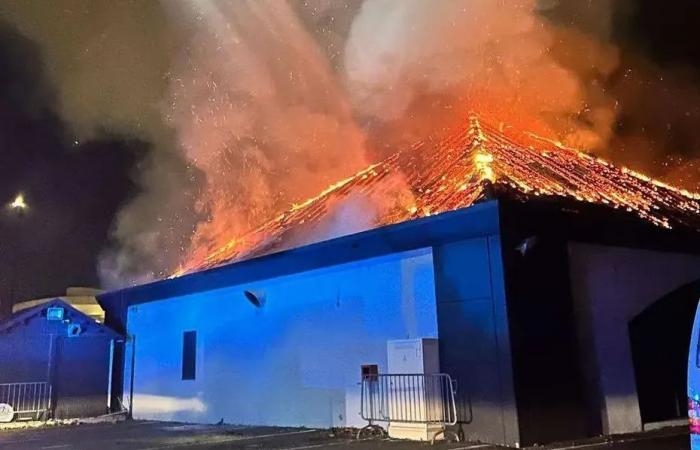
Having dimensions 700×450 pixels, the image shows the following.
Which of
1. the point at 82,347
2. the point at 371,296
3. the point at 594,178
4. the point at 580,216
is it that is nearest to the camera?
the point at 580,216

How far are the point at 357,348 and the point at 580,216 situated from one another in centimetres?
471

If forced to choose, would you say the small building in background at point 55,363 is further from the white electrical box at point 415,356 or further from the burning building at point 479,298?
the white electrical box at point 415,356

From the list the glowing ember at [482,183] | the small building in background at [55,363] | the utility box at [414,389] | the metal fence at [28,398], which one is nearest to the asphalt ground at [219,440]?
the utility box at [414,389]

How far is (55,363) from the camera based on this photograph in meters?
17.8

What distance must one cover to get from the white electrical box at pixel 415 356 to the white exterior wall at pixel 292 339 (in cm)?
44

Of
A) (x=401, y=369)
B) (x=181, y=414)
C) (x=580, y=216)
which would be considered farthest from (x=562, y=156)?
(x=181, y=414)

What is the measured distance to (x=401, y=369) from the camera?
10828 mm

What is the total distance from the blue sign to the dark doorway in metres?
14.6

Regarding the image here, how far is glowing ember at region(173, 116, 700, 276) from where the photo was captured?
1170 cm

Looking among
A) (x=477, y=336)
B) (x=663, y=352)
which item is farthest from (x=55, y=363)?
(x=663, y=352)

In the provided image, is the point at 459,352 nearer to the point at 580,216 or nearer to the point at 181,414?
the point at 580,216

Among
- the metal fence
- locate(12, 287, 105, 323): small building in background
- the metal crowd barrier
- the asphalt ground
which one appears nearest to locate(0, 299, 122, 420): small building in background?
the metal fence

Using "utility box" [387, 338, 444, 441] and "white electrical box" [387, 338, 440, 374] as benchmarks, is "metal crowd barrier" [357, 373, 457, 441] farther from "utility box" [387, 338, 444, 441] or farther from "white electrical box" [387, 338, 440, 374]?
"white electrical box" [387, 338, 440, 374]

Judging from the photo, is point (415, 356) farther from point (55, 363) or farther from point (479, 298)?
point (55, 363)
